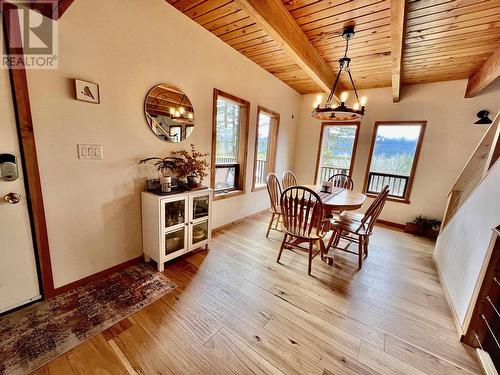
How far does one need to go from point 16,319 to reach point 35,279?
0.85 feet

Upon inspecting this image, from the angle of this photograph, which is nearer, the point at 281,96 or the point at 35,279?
the point at 35,279

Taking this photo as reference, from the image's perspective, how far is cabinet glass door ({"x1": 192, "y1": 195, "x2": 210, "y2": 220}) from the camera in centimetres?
228

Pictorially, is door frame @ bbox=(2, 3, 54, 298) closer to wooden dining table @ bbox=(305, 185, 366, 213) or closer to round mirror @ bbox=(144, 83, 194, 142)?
round mirror @ bbox=(144, 83, 194, 142)

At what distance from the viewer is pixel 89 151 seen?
168cm

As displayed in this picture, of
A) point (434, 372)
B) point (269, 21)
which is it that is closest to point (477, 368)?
point (434, 372)

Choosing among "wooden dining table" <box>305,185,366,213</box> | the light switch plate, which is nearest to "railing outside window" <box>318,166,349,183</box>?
"wooden dining table" <box>305,185,366,213</box>

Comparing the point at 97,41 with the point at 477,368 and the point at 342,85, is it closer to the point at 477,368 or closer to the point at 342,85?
the point at 477,368

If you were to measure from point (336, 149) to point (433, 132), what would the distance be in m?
1.57

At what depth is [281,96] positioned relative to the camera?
3.94 meters

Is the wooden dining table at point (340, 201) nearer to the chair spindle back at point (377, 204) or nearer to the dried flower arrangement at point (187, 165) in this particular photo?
the chair spindle back at point (377, 204)

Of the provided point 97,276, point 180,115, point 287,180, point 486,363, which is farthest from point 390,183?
point 97,276

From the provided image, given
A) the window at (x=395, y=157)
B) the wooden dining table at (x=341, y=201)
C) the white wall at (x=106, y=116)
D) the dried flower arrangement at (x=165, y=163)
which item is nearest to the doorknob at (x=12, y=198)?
the white wall at (x=106, y=116)

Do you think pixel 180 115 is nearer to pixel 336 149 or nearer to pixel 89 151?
pixel 89 151

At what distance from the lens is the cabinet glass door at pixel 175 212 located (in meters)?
2.01
